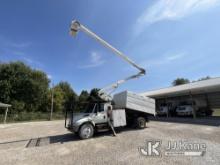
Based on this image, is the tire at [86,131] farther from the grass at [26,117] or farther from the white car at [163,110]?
the grass at [26,117]

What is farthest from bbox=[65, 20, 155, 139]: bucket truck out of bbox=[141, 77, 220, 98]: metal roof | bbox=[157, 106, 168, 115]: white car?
bbox=[157, 106, 168, 115]: white car

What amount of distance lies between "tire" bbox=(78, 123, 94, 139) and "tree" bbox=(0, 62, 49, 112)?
29950 millimetres

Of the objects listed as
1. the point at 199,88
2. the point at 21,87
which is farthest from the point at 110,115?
the point at 21,87

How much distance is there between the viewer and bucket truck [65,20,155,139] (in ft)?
26.1

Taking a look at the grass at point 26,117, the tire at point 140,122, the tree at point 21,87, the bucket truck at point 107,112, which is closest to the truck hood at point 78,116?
the bucket truck at point 107,112

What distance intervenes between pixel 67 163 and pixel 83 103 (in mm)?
4049

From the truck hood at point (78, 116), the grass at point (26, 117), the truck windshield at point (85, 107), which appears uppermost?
the truck windshield at point (85, 107)

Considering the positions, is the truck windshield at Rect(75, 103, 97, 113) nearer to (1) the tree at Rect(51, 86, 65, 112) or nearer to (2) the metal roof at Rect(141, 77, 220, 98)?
(2) the metal roof at Rect(141, 77, 220, 98)

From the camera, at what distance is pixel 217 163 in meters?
4.05

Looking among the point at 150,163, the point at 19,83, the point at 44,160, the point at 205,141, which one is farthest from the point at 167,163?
the point at 19,83

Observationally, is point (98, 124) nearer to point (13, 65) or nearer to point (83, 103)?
point (83, 103)

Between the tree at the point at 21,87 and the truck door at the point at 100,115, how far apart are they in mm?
29979

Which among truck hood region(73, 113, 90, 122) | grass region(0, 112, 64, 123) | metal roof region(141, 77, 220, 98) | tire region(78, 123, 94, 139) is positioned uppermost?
metal roof region(141, 77, 220, 98)

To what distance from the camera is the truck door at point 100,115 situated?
330 inches
